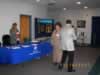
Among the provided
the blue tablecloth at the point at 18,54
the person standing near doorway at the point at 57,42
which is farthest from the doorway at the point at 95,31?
the person standing near doorway at the point at 57,42

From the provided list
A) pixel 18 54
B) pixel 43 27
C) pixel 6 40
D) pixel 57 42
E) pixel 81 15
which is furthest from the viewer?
pixel 81 15

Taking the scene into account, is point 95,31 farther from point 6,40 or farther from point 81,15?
point 6,40

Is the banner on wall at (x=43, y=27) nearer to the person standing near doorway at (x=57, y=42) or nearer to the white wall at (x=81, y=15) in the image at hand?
the white wall at (x=81, y=15)

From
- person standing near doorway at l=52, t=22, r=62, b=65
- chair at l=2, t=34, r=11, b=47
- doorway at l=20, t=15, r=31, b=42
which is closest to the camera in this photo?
person standing near doorway at l=52, t=22, r=62, b=65

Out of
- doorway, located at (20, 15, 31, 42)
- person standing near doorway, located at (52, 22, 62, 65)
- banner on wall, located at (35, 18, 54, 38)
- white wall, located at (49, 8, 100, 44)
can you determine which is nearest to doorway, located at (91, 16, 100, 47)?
white wall, located at (49, 8, 100, 44)

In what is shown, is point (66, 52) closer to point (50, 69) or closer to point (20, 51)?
point (50, 69)

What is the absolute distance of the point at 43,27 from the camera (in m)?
19.0

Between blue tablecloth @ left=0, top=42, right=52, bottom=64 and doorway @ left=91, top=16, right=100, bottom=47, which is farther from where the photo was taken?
doorway @ left=91, top=16, right=100, bottom=47

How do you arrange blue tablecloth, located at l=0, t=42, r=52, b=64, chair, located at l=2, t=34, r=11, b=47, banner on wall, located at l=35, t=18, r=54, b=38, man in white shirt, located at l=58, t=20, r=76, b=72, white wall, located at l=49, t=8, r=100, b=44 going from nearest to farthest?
man in white shirt, located at l=58, t=20, r=76, b=72 → blue tablecloth, located at l=0, t=42, r=52, b=64 → chair, located at l=2, t=34, r=11, b=47 → banner on wall, located at l=35, t=18, r=54, b=38 → white wall, located at l=49, t=8, r=100, b=44

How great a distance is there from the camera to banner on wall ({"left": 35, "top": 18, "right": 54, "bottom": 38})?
1800cm

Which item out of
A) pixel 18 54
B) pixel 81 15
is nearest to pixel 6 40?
pixel 18 54

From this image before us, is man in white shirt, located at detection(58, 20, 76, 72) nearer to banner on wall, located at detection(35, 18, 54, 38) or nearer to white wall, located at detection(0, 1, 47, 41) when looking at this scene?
white wall, located at detection(0, 1, 47, 41)

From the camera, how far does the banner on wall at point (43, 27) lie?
1800cm

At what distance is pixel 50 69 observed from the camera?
937 cm
